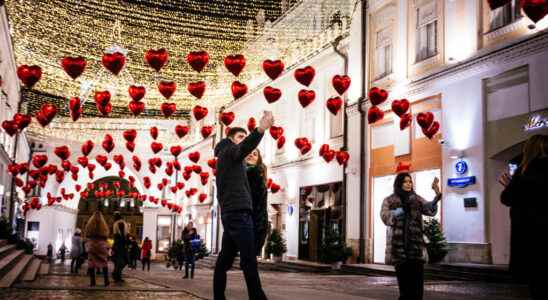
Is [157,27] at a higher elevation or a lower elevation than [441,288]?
higher

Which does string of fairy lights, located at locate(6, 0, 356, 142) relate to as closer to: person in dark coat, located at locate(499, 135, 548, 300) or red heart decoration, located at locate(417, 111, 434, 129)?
red heart decoration, located at locate(417, 111, 434, 129)

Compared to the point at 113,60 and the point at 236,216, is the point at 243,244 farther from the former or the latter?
the point at 113,60

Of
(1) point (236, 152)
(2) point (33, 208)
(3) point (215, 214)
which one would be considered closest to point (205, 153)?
(3) point (215, 214)

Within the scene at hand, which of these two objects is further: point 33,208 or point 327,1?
point 33,208

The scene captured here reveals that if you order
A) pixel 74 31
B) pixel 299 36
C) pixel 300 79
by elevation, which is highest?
A: pixel 299 36

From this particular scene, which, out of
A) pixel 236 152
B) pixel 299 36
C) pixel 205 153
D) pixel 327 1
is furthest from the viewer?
pixel 205 153

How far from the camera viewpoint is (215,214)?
142 ft

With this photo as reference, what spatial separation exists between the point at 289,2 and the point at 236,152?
28.2 metres

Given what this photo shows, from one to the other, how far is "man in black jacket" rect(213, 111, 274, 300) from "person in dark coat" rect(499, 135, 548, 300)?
2.22m

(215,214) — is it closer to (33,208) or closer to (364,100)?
(33,208)

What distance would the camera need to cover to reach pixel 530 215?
4809mm

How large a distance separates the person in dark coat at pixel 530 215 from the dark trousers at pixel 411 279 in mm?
2453

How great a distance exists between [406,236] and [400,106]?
1278 cm

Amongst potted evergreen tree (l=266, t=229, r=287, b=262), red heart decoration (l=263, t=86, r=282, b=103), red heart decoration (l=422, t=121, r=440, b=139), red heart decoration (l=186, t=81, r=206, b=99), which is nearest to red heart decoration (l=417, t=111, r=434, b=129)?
red heart decoration (l=422, t=121, r=440, b=139)
